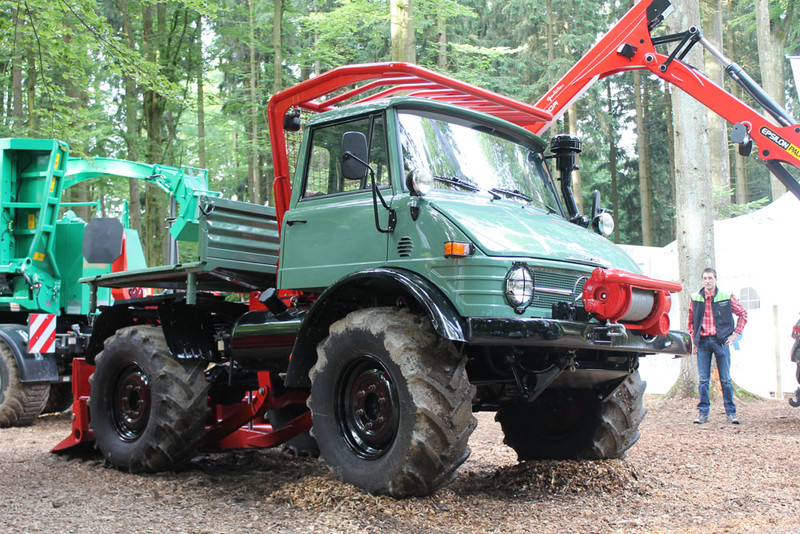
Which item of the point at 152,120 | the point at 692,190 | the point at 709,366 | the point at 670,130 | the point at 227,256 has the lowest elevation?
the point at 709,366

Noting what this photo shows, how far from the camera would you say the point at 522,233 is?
5238mm

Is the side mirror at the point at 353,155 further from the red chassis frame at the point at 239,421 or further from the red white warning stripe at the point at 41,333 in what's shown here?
the red white warning stripe at the point at 41,333

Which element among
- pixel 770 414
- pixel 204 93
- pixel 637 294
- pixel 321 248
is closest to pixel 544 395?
pixel 637 294

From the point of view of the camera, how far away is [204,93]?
80.5 ft

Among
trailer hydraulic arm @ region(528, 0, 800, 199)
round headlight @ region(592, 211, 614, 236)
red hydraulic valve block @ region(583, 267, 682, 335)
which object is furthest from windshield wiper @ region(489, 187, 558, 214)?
trailer hydraulic arm @ region(528, 0, 800, 199)

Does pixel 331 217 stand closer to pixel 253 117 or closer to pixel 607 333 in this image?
pixel 607 333

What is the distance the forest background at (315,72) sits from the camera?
17.5 m

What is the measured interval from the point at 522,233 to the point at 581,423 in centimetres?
188

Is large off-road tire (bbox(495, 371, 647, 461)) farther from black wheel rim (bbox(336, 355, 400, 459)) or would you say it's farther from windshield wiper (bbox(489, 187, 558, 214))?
windshield wiper (bbox(489, 187, 558, 214))

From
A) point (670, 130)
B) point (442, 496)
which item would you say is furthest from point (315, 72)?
point (442, 496)

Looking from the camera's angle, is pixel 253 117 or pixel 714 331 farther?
pixel 253 117

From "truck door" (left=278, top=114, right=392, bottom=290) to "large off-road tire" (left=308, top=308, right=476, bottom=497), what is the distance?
52 cm

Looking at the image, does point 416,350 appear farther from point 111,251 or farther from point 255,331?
point 111,251

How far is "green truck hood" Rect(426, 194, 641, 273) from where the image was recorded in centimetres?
498
